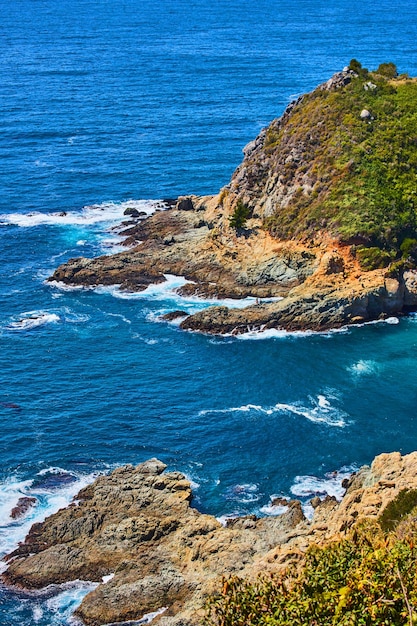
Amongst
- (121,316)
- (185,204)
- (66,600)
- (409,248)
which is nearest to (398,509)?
(66,600)

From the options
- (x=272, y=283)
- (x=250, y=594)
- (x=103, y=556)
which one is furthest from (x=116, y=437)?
(x=250, y=594)

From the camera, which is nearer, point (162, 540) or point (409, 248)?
point (162, 540)

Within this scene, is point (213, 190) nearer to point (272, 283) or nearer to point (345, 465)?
point (272, 283)

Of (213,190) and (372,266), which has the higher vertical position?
(213,190)

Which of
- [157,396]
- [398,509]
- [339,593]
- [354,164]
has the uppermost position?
[354,164]

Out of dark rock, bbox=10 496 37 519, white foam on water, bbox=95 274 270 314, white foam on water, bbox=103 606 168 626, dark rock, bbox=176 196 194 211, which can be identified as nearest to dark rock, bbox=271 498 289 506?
white foam on water, bbox=103 606 168 626

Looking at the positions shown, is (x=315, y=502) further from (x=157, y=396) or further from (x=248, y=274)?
(x=248, y=274)
